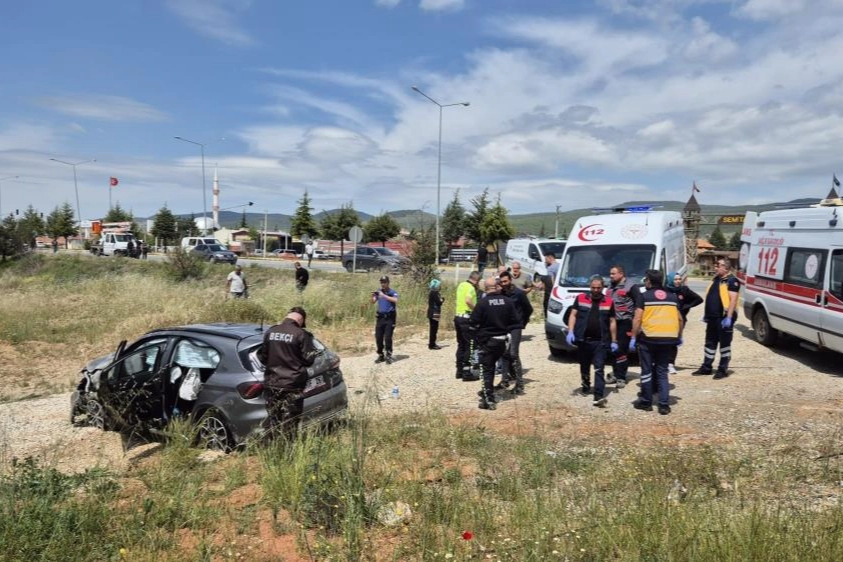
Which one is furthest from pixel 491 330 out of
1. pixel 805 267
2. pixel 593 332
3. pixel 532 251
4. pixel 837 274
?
pixel 532 251

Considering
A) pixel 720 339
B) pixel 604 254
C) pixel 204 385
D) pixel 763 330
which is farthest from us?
pixel 763 330

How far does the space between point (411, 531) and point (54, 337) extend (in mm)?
16249

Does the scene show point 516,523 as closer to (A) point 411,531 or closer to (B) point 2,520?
(A) point 411,531

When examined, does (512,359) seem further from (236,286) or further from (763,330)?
(236,286)

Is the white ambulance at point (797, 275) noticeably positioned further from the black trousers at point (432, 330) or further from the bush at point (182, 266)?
the bush at point (182, 266)

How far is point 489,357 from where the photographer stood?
7.94 m

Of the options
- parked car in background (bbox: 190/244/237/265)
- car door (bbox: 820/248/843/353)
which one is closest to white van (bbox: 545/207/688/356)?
car door (bbox: 820/248/843/353)

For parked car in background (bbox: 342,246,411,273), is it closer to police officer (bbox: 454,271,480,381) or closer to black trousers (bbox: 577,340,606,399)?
police officer (bbox: 454,271,480,381)

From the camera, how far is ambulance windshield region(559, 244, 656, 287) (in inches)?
427

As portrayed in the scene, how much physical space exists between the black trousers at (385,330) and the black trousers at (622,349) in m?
4.51

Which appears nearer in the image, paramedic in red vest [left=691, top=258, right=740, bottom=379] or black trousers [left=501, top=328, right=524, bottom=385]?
black trousers [left=501, top=328, right=524, bottom=385]

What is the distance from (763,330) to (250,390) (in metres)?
9.82

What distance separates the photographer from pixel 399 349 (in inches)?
537

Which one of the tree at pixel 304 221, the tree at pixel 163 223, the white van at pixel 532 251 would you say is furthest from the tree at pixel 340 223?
the white van at pixel 532 251
